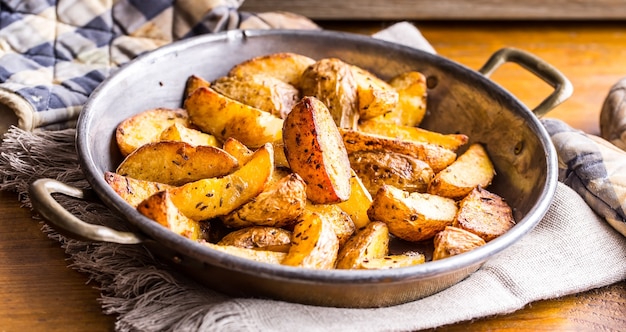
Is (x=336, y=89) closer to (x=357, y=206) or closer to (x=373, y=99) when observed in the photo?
(x=373, y=99)

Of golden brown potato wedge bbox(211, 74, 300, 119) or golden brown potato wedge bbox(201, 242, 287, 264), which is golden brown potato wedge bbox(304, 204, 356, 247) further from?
golden brown potato wedge bbox(211, 74, 300, 119)

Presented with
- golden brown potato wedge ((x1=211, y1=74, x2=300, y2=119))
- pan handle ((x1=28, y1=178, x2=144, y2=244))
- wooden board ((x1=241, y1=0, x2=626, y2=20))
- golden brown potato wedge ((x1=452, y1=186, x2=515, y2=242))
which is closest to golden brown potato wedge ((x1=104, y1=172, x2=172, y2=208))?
pan handle ((x1=28, y1=178, x2=144, y2=244))

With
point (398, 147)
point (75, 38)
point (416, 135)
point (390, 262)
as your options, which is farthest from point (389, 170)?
point (75, 38)

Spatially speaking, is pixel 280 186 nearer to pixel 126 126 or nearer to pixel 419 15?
pixel 126 126

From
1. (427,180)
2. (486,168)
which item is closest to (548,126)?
(486,168)

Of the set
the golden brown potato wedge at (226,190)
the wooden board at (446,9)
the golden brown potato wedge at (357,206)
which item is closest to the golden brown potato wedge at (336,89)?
the golden brown potato wedge at (357,206)

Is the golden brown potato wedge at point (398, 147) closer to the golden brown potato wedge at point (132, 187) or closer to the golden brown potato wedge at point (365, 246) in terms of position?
the golden brown potato wedge at point (365, 246)
